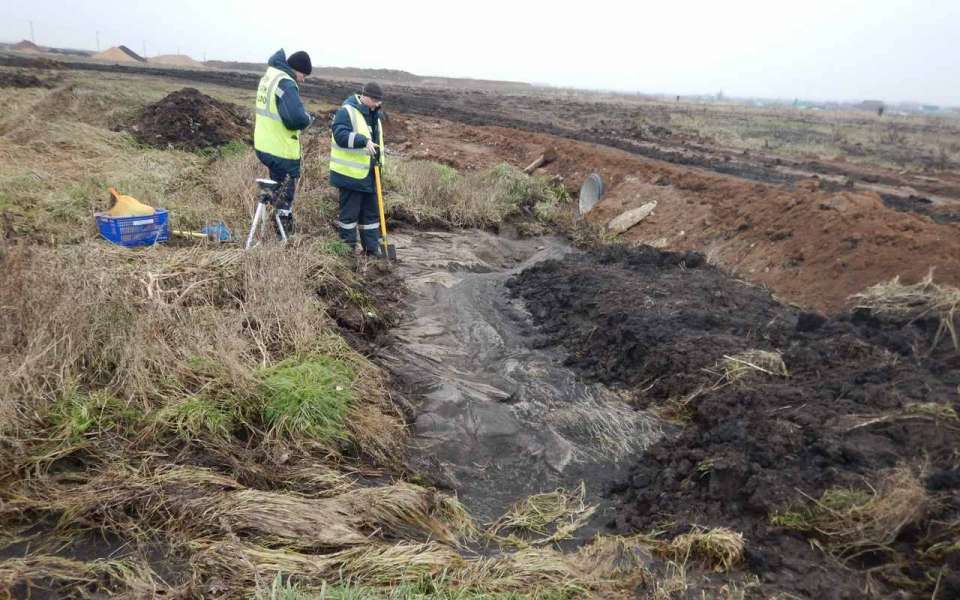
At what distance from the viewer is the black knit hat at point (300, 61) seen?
19.2 feet

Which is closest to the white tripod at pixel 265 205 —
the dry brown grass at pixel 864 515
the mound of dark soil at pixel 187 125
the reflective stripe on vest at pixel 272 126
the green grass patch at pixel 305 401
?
the reflective stripe on vest at pixel 272 126

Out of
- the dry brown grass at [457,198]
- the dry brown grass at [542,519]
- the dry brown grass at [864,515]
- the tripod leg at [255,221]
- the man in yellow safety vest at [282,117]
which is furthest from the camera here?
the dry brown grass at [457,198]

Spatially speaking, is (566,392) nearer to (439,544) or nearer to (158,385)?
(439,544)

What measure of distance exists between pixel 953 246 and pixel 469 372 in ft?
17.0

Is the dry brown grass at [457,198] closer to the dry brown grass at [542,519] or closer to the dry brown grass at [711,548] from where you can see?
the dry brown grass at [542,519]

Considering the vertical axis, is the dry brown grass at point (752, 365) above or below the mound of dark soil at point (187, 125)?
below

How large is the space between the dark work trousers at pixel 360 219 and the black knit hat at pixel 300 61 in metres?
1.33

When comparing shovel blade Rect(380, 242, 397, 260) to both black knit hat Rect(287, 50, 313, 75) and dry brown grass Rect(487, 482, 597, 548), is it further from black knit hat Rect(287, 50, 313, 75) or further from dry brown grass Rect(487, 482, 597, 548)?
dry brown grass Rect(487, 482, 597, 548)

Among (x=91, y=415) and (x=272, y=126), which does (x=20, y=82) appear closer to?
(x=272, y=126)

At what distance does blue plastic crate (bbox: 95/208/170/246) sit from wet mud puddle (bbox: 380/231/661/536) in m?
2.29

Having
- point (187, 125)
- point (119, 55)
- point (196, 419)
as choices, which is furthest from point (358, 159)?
point (119, 55)

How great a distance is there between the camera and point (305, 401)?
3602 mm

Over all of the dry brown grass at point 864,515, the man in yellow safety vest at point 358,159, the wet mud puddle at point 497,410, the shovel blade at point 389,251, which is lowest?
the wet mud puddle at point 497,410

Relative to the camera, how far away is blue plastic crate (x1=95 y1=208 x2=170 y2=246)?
486cm
